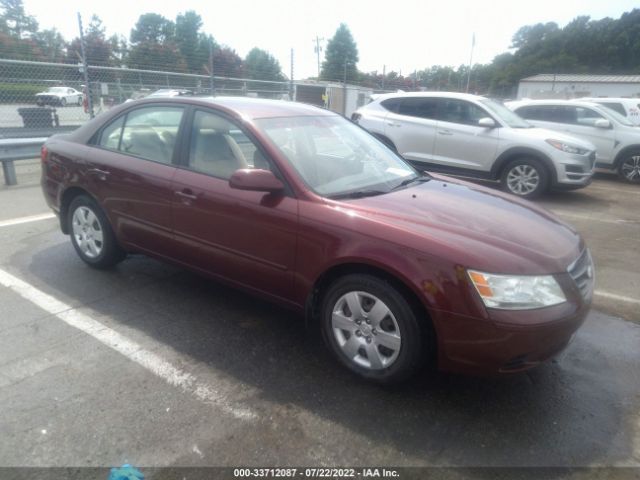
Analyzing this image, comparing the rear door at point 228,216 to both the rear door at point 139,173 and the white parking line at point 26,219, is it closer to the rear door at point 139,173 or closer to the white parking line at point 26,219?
the rear door at point 139,173

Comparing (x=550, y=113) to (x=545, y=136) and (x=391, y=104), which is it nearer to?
(x=545, y=136)

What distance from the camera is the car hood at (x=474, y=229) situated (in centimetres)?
252

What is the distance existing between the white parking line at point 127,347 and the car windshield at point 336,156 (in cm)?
137

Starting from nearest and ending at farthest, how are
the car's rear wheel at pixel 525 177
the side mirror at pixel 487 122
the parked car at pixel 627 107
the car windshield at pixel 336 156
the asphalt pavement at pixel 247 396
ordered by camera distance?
the asphalt pavement at pixel 247 396, the car windshield at pixel 336 156, the car's rear wheel at pixel 525 177, the side mirror at pixel 487 122, the parked car at pixel 627 107

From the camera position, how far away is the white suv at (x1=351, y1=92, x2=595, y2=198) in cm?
799

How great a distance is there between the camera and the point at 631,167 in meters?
10.4

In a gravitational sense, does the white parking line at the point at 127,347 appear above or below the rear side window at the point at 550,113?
below

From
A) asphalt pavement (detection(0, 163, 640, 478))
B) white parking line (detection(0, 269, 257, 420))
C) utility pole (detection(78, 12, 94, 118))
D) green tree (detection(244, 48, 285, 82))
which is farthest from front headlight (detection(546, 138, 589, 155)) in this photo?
green tree (detection(244, 48, 285, 82))

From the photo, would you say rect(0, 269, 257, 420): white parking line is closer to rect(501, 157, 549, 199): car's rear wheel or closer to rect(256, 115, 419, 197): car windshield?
rect(256, 115, 419, 197): car windshield

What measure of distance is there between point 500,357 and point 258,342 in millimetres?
1604

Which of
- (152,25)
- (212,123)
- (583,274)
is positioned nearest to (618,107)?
(583,274)

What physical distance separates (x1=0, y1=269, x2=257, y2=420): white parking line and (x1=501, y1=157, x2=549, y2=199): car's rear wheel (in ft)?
22.7

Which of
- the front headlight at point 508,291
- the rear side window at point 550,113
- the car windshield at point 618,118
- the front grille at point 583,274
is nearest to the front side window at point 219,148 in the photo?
the front headlight at point 508,291

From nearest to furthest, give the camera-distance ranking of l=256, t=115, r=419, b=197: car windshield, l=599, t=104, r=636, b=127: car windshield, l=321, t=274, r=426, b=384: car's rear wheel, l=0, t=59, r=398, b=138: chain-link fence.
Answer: l=321, t=274, r=426, b=384: car's rear wheel, l=256, t=115, r=419, b=197: car windshield, l=0, t=59, r=398, b=138: chain-link fence, l=599, t=104, r=636, b=127: car windshield
